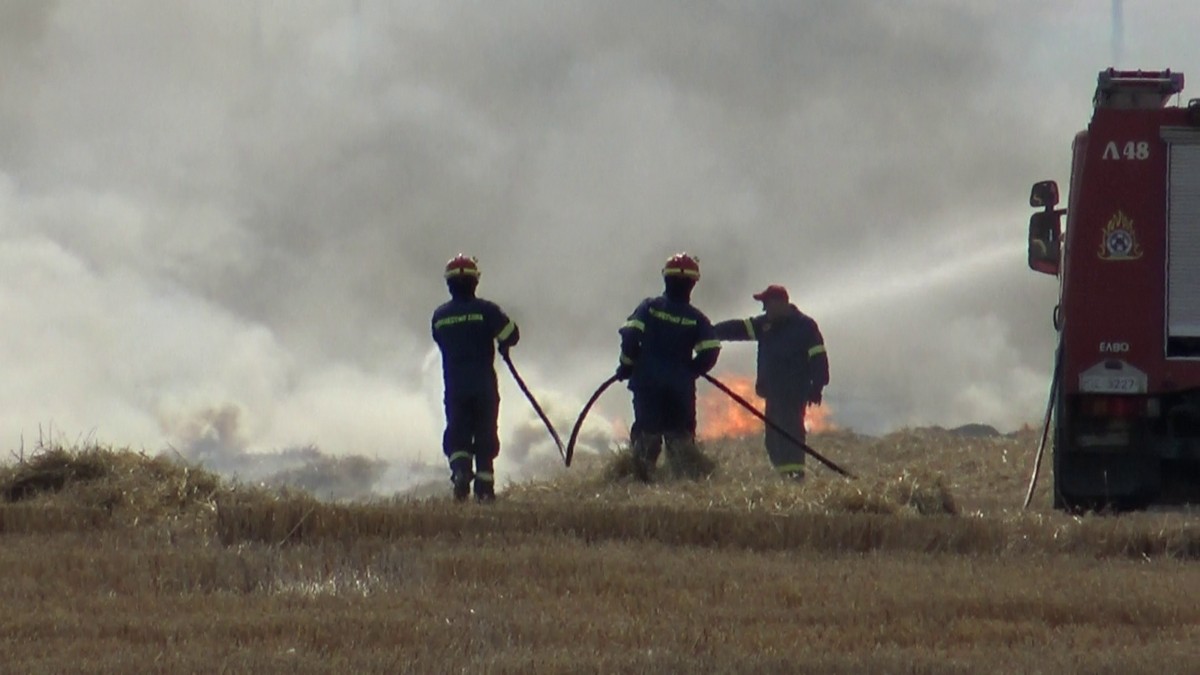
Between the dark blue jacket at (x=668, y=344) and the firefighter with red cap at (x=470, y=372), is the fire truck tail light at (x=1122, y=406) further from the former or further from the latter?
the firefighter with red cap at (x=470, y=372)

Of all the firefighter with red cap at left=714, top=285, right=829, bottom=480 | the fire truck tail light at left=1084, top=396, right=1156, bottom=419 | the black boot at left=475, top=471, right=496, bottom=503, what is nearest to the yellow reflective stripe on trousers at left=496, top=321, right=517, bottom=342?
the black boot at left=475, top=471, right=496, bottom=503

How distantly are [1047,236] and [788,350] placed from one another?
2848mm

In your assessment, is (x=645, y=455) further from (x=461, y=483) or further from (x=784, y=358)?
(x=784, y=358)

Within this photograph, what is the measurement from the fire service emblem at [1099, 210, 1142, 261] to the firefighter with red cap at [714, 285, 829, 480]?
3.53 metres

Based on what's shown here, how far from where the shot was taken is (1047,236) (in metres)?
18.0

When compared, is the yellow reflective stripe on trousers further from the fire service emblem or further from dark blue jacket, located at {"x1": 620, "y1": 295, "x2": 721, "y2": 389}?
the fire service emblem

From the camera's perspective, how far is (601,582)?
1130 cm

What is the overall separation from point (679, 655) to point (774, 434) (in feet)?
35.5

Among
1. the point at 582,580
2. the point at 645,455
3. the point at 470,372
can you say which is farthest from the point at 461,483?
the point at 582,580

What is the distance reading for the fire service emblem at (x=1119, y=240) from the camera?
16.7 metres

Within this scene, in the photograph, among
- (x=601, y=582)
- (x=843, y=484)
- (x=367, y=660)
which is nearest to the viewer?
(x=367, y=660)

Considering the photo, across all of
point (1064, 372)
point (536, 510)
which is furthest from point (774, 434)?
point (536, 510)

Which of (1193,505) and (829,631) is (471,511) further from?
(1193,505)

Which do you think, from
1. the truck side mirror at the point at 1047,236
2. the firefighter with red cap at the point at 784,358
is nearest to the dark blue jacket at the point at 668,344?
the firefighter with red cap at the point at 784,358
